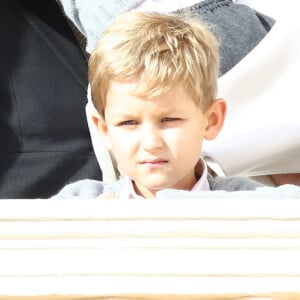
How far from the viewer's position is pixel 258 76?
133cm

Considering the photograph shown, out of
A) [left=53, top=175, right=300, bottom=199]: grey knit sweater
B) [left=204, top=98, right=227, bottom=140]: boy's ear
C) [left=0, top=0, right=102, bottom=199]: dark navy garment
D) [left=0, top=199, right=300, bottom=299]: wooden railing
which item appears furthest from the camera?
[left=0, top=0, right=102, bottom=199]: dark navy garment

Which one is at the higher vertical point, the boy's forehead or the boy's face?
the boy's forehead

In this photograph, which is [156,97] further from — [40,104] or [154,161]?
[40,104]

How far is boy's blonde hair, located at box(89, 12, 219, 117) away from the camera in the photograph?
0.96 meters

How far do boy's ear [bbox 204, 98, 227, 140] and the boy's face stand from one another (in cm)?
2

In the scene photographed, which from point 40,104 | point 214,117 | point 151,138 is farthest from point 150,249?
point 40,104

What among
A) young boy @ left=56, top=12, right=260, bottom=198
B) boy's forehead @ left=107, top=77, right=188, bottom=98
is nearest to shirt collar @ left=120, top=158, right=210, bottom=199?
young boy @ left=56, top=12, right=260, bottom=198

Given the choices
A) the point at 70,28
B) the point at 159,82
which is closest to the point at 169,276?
the point at 159,82

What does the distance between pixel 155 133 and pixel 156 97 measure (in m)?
0.04

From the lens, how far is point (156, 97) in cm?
95

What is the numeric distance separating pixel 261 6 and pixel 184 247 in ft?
2.98

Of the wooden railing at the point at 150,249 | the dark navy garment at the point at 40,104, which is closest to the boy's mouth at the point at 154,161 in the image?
the wooden railing at the point at 150,249

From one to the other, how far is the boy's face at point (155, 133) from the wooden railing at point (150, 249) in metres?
0.29

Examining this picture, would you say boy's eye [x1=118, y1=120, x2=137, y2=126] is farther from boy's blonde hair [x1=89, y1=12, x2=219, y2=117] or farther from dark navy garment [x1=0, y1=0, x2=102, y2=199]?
dark navy garment [x1=0, y1=0, x2=102, y2=199]
